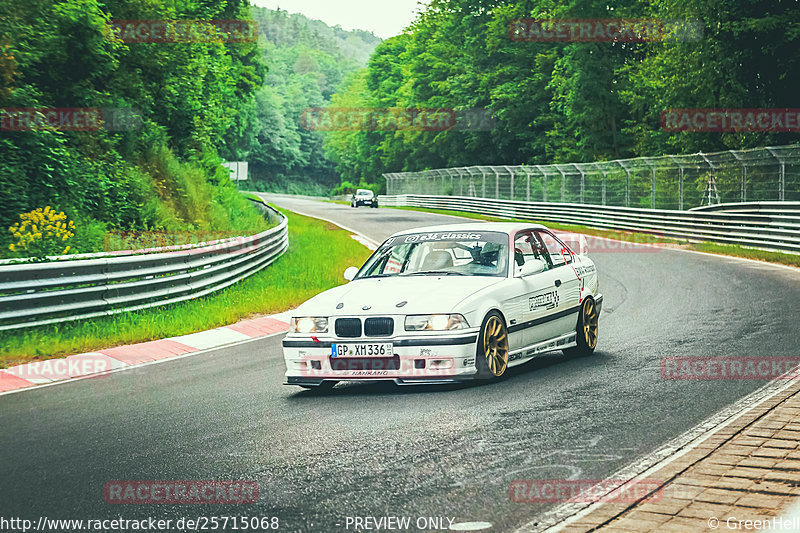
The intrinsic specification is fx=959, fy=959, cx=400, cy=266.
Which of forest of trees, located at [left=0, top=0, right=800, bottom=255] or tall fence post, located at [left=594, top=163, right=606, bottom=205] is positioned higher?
forest of trees, located at [left=0, top=0, right=800, bottom=255]

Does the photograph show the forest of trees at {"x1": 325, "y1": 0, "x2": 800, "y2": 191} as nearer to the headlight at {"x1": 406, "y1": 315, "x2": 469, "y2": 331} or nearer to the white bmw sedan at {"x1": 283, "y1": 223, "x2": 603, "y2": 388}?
the white bmw sedan at {"x1": 283, "y1": 223, "x2": 603, "y2": 388}

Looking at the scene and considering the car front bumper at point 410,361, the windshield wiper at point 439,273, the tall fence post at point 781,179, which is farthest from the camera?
the tall fence post at point 781,179

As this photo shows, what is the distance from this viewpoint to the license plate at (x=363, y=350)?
8.19m

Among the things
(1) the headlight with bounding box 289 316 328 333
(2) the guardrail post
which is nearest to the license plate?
(1) the headlight with bounding box 289 316 328 333

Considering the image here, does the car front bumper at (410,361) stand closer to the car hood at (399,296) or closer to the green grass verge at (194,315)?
the car hood at (399,296)

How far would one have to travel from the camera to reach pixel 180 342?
40.4 feet

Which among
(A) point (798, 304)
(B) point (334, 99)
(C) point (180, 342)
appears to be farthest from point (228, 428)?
(B) point (334, 99)

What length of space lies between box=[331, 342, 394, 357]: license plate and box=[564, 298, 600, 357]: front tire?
2.86 meters

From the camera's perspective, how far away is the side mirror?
30.8 ft

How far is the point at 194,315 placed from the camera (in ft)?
46.5

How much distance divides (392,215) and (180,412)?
42013 mm

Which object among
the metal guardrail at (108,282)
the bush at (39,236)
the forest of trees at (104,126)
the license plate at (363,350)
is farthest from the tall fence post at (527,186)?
the license plate at (363,350)

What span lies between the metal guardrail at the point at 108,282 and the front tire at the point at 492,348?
6.03 m

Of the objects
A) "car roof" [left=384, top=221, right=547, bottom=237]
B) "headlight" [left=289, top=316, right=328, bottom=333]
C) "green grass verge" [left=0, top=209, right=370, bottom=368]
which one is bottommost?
"green grass verge" [left=0, top=209, right=370, bottom=368]
